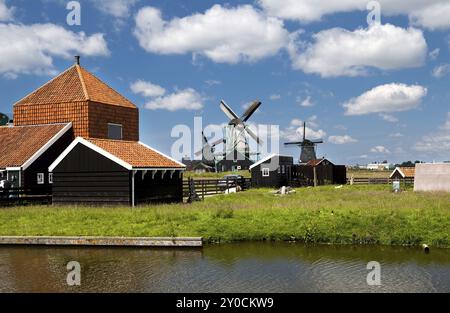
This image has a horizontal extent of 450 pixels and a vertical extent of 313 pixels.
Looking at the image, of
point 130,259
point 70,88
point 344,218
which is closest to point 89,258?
point 130,259

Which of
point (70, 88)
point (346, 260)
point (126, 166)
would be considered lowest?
point (346, 260)

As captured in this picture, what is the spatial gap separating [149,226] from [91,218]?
323 centimetres

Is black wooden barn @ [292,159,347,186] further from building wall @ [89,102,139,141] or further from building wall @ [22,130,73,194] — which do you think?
building wall @ [22,130,73,194]

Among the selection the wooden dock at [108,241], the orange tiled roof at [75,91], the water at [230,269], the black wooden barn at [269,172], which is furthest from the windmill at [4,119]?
the water at [230,269]

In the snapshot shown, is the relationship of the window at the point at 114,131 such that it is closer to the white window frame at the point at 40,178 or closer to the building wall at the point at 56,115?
the building wall at the point at 56,115

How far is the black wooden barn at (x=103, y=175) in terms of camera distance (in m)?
26.3

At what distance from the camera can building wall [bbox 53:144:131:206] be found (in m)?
26.4

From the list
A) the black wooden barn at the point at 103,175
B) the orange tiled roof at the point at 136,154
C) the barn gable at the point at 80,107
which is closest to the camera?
the black wooden barn at the point at 103,175

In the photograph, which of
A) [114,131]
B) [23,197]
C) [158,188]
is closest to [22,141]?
[114,131]

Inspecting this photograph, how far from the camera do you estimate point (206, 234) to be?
18.7 metres

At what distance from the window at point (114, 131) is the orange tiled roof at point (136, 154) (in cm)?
451

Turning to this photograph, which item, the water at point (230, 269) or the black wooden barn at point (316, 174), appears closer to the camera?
the water at point (230, 269)

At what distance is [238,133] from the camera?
278 ft

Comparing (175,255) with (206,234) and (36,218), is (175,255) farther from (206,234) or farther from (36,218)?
(36,218)
